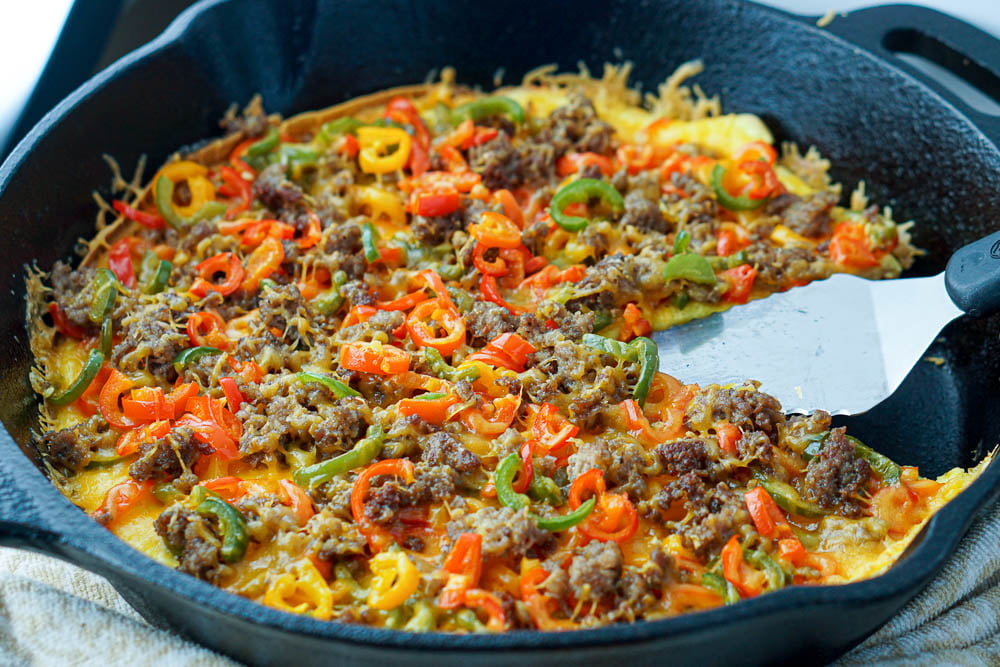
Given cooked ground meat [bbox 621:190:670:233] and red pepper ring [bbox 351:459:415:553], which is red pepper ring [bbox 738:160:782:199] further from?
red pepper ring [bbox 351:459:415:553]

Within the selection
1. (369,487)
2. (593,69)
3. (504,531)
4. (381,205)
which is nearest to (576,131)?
(593,69)

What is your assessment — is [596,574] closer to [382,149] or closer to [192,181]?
[382,149]

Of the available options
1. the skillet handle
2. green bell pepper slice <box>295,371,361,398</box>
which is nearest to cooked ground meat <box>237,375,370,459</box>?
green bell pepper slice <box>295,371,361,398</box>

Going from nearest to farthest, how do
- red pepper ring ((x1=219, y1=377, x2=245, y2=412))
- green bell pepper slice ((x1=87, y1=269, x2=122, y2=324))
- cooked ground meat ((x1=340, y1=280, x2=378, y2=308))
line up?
red pepper ring ((x1=219, y1=377, x2=245, y2=412)) < green bell pepper slice ((x1=87, y1=269, x2=122, y2=324)) < cooked ground meat ((x1=340, y1=280, x2=378, y2=308))

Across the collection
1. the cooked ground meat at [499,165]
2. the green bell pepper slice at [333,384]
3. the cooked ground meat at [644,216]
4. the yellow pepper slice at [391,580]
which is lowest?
the yellow pepper slice at [391,580]

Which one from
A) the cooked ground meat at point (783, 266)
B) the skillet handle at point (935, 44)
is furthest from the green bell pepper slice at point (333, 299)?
the skillet handle at point (935, 44)

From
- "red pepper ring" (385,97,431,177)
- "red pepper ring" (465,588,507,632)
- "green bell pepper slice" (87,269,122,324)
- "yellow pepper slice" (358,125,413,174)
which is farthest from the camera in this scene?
"red pepper ring" (385,97,431,177)

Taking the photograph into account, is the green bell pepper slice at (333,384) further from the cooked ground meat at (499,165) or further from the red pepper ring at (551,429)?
the cooked ground meat at (499,165)
